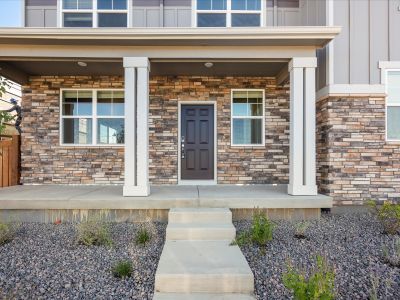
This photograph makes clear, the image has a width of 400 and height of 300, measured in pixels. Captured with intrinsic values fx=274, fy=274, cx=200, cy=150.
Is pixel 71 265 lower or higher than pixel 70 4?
lower

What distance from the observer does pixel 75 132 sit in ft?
22.7

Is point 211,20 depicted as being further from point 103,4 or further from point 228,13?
point 103,4

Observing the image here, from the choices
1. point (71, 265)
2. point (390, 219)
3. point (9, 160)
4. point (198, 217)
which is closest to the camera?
point (71, 265)

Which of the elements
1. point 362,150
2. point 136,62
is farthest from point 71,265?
point 362,150

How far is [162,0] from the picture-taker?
6.68m

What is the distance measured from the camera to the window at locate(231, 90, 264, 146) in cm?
690

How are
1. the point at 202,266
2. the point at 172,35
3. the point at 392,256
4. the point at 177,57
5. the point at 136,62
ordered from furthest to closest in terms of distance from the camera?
1. the point at 177,57
2. the point at 136,62
3. the point at 172,35
4. the point at 392,256
5. the point at 202,266

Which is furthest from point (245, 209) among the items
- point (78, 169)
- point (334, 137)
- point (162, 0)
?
point (162, 0)

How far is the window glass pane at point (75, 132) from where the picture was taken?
6.90 meters

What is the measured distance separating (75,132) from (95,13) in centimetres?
294

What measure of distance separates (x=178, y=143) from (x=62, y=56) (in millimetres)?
3085

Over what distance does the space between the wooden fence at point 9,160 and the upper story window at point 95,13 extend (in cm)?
310

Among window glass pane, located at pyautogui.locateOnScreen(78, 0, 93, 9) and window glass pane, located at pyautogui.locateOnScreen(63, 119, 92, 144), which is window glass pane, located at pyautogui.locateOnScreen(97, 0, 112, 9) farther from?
window glass pane, located at pyautogui.locateOnScreen(63, 119, 92, 144)

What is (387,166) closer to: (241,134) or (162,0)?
(241,134)
